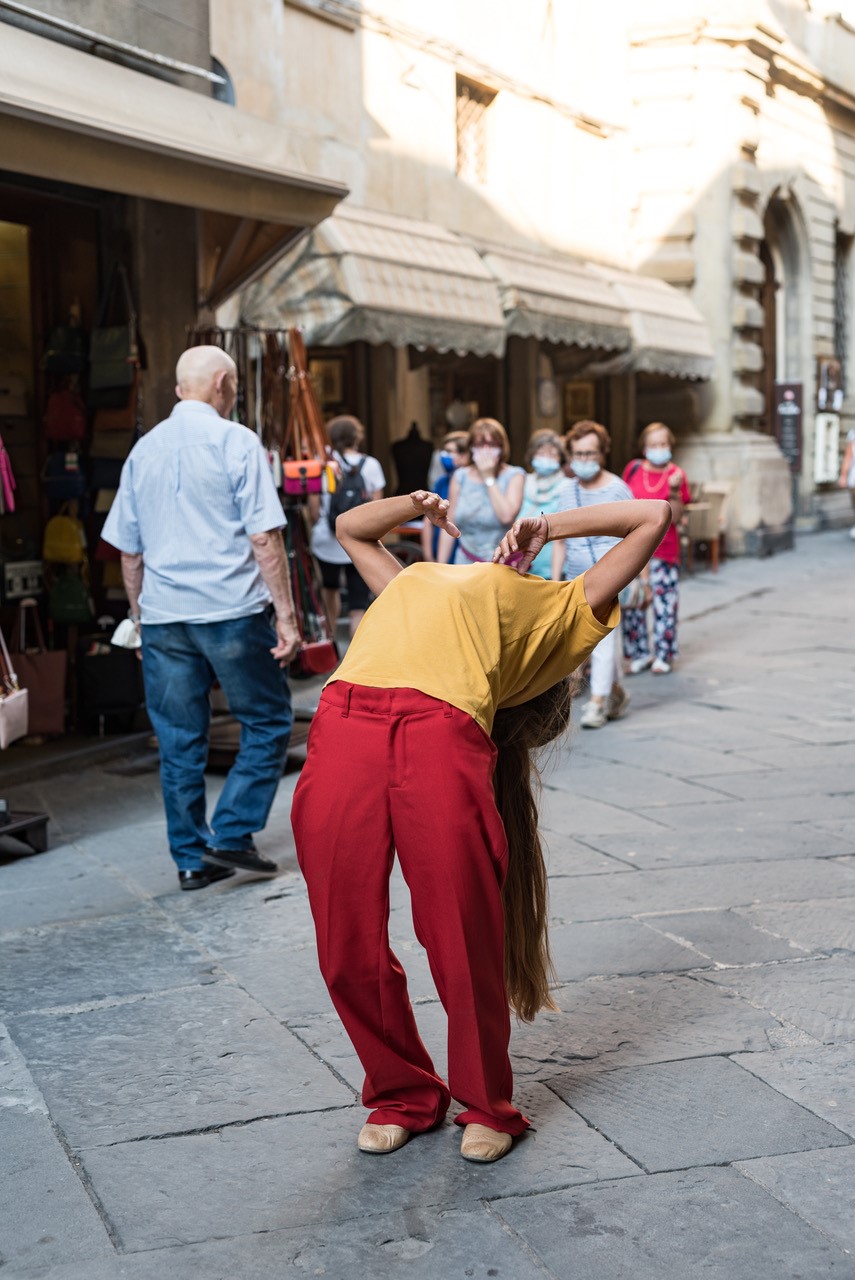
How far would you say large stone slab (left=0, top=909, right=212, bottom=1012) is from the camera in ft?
13.6

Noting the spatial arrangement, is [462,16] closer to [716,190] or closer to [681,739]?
[716,190]

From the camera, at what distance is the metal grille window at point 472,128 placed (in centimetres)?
1490

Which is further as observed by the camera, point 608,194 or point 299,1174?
point 608,194

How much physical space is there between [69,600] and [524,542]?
509cm

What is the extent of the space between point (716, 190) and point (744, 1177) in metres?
16.9

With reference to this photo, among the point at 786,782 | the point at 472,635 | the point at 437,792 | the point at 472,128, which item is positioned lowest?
the point at 786,782

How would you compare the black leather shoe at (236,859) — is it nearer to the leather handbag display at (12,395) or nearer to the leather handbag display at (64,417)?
the leather handbag display at (64,417)

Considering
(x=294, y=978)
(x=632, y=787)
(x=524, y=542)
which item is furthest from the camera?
(x=632, y=787)

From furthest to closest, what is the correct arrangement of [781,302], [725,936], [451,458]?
Answer: 1. [781,302]
2. [451,458]
3. [725,936]

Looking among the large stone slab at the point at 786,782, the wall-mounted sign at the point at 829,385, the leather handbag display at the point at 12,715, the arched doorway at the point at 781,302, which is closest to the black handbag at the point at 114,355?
the leather handbag display at the point at 12,715

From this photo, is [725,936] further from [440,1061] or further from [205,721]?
[205,721]

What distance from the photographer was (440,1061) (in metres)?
3.66

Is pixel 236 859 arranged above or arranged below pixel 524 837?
below

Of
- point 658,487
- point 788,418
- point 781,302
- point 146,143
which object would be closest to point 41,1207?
point 146,143
